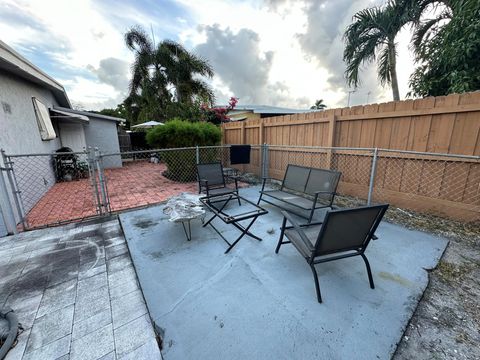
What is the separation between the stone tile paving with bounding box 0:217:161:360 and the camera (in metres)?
1.45

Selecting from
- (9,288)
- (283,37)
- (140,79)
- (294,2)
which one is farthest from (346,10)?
(140,79)

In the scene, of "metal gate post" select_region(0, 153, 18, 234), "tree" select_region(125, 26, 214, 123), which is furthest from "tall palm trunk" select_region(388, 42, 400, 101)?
"metal gate post" select_region(0, 153, 18, 234)

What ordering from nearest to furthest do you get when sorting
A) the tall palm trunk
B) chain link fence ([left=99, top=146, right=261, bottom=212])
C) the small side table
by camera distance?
the small side table < chain link fence ([left=99, top=146, right=261, bottom=212]) < the tall palm trunk

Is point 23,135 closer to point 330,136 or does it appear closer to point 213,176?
point 213,176

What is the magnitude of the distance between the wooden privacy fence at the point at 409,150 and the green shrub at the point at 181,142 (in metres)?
3.04

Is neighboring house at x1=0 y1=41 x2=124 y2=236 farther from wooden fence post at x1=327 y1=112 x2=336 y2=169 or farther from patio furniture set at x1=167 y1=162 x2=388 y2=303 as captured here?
wooden fence post at x1=327 y1=112 x2=336 y2=169

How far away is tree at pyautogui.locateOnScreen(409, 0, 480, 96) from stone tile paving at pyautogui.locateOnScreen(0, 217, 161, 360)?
7278 millimetres

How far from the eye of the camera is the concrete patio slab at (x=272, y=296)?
4.81 ft

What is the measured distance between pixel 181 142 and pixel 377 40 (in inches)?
280

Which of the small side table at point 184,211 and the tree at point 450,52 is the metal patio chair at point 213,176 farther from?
the tree at point 450,52

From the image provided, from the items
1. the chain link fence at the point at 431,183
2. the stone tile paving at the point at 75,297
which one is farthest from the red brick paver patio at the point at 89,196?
the chain link fence at the point at 431,183

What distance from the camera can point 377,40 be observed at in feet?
21.3

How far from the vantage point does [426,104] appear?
11.4ft

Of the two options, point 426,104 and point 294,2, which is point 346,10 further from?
point 426,104
